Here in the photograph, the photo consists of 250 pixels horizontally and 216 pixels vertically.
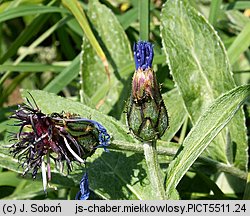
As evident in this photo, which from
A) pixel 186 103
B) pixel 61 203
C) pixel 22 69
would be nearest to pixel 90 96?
pixel 22 69

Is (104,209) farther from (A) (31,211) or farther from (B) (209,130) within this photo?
(B) (209,130)

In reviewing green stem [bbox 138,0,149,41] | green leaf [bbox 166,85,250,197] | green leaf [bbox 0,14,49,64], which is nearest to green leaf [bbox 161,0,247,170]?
green stem [bbox 138,0,149,41]

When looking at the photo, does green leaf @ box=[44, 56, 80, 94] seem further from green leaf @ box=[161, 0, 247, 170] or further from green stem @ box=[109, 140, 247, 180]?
green stem @ box=[109, 140, 247, 180]

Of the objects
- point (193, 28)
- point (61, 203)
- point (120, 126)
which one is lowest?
point (61, 203)

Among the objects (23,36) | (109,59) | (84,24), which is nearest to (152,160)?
(84,24)

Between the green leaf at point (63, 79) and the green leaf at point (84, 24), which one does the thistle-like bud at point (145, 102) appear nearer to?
the green leaf at point (84, 24)

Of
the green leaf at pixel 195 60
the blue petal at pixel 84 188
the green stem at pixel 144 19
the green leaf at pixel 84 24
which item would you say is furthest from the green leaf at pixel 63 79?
the blue petal at pixel 84 188
